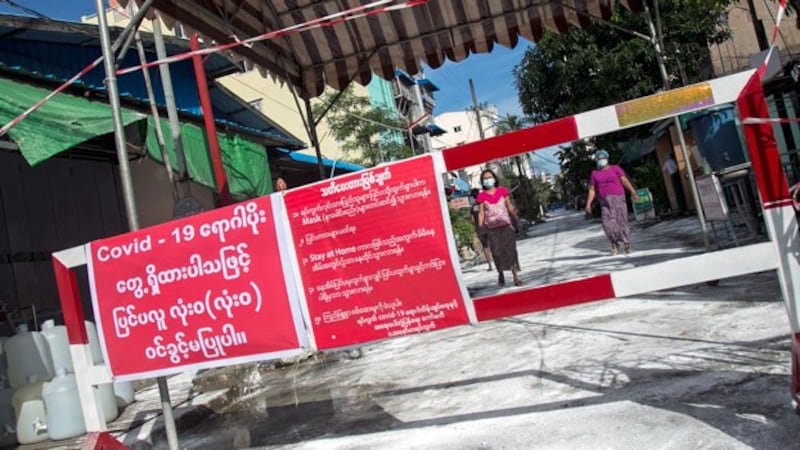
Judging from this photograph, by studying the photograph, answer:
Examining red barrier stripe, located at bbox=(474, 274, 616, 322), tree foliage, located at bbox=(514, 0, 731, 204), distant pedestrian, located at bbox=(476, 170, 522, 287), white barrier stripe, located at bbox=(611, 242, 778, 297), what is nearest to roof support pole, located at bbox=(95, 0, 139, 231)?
red barrier stripe, located at bbox=(474, 274, 616, 322)

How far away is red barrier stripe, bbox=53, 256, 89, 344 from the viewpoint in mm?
3605

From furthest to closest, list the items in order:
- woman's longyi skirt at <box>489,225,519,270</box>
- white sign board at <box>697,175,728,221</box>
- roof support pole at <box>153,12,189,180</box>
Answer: woman's longyi skirt at <box>489,225,519,270</box>
roof support pole at <box>153,12,189,180</box>
white sign board at <box>697,175,728,221</box>

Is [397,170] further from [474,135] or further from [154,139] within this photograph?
[474,135]

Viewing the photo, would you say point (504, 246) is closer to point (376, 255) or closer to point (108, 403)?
point (108, 403)

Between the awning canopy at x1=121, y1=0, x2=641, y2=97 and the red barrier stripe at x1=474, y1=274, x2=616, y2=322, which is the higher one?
the awning canopy at x1=121, y1=0, x2=641, y2=97

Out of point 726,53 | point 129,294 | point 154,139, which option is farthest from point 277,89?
point 129,294

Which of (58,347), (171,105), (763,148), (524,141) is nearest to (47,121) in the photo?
(171,105)

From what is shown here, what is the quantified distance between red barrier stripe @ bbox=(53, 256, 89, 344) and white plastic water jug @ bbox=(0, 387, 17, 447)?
3209 millimetres

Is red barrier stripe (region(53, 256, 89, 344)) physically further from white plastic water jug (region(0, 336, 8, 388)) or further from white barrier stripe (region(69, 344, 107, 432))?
white plastic water jug (region(0, 336, 8, 388))

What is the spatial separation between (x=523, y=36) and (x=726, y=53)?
66.8ft

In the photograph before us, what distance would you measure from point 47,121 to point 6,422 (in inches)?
121

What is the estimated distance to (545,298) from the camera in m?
2.94

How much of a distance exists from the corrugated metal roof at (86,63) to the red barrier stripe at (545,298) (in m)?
6.74

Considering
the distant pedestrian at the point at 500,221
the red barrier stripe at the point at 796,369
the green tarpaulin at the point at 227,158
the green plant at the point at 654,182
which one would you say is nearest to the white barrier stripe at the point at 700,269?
the red barrier stripe at the point at 796,369
